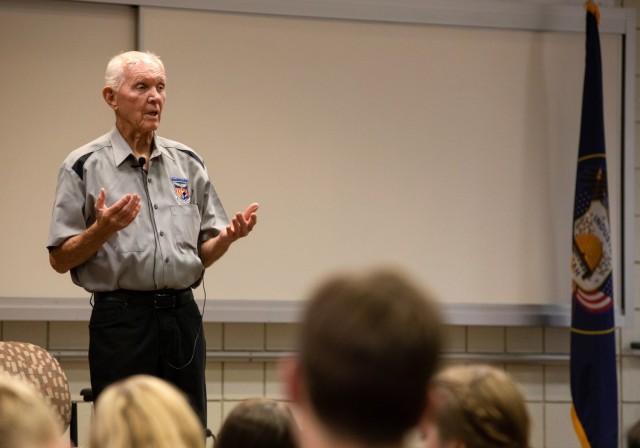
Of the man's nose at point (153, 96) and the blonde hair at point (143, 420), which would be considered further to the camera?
the man's nose at point (153, 96)

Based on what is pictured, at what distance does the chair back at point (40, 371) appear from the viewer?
11.5ft

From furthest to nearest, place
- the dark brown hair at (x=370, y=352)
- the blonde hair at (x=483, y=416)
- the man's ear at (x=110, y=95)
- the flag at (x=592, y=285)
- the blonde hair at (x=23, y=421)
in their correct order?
the flag at (x=592, y=285) → the man's ear at (x=110, y=95) → the blonde hair at (x=483, y=416) → the blonde hair at (x=23, y=421) → the dark brown hair at (x=370, y=352)

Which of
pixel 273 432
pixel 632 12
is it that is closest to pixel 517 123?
pixel 632 12

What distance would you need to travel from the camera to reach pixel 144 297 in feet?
10.8

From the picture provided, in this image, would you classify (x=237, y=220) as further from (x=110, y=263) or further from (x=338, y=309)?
(x=338, y=309)

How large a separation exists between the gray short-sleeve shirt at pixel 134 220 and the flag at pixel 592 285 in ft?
7.26

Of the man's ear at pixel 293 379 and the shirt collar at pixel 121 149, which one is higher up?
the shirt collar at pixel 121 149

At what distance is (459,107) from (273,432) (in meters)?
3.34

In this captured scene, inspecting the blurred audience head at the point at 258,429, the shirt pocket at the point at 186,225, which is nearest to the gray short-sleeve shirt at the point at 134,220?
the shirt pocket at the point at 186,225

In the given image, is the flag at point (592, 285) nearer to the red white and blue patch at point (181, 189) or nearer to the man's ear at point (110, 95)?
the red white and blue patch at point (181, 189)

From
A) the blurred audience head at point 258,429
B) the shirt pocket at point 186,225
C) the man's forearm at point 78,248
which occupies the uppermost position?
the shirt pocket at point 186,225

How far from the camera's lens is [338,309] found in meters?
1.06

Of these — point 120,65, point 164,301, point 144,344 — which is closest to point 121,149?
point 120,65

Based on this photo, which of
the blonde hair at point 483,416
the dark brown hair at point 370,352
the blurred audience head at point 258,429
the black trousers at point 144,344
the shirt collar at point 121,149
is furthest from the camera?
the shirt collar at point 121,149
